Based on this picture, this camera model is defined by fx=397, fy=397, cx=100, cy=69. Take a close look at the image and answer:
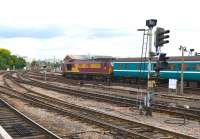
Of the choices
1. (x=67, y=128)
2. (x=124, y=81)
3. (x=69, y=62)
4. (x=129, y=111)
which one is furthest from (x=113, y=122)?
(x=69, y=62)

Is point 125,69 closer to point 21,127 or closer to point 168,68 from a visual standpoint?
point 168,68

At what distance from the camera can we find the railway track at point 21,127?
12.4m

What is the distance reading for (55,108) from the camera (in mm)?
19750

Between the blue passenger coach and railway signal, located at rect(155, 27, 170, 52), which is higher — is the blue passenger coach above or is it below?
below

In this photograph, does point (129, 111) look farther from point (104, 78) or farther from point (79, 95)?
point (104, 78)

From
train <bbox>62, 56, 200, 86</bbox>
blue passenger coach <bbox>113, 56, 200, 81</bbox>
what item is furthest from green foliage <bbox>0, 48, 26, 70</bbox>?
blue passenger coach <bbox>113, 56, 200, 81</bbox>

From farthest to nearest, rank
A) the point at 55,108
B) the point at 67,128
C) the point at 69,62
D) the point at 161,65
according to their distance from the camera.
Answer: the point at 69,62 < the point at 55,108 < the point at 161,65 < the point at 67,128

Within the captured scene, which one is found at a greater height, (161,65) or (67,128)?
(161,65)

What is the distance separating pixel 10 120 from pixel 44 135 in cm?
376

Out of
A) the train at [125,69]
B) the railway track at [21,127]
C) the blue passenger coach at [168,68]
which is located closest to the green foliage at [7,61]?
the train at [125,69]

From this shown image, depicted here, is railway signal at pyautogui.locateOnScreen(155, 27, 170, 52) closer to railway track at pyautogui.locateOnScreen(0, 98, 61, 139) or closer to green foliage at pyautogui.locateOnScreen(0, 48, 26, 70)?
railway track at pyautogui.locateOnScreen(0, 98, 61, 139)

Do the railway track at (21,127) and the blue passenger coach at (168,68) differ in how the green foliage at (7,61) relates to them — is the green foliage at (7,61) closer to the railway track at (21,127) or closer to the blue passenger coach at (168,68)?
the blue passenger coach at (168,68)

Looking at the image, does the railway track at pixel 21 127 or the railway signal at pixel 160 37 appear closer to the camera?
the railway track at pixel 21 127

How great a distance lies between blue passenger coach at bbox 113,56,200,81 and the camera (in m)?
36.4
